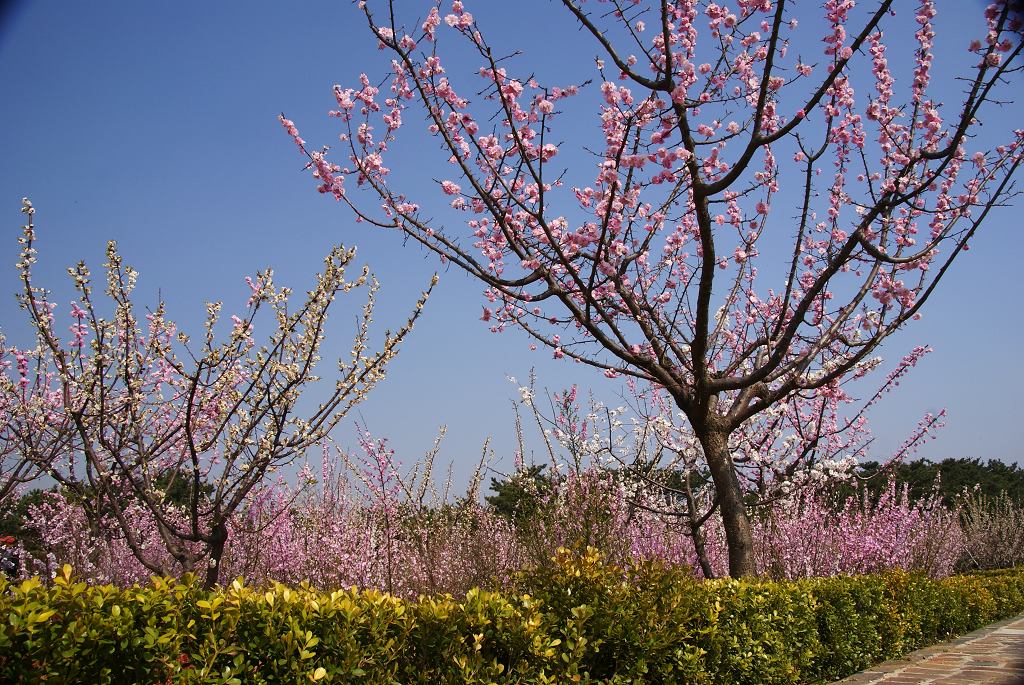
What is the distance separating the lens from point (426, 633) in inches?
143

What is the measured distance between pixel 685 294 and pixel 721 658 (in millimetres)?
4848

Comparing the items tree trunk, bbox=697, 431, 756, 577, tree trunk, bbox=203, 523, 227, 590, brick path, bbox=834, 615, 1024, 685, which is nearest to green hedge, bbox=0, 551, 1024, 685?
brick path, bbox=834, 615, 1024, 685

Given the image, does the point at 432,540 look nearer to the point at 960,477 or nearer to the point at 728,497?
the point at 728,497

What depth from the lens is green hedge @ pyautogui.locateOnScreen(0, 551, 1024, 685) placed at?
270 centimetres

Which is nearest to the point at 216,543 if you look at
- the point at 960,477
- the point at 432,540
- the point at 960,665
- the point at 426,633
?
the point at 432,540

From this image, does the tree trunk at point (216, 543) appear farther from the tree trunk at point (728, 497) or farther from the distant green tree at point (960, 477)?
the distant green tree at point (960, 477)

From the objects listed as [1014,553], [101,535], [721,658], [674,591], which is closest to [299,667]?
[674,591]

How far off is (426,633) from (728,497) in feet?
17.3

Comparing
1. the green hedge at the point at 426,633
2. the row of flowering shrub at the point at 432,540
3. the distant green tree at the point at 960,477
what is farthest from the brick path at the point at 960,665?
the distant green tree at the point at 960,477

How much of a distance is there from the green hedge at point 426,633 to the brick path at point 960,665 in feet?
2.98

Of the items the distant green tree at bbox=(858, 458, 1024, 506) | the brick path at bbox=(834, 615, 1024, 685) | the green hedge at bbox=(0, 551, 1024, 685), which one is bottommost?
the brick path at bbox=(834, 615, 1024, 685)

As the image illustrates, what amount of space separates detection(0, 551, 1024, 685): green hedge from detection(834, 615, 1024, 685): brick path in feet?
2.98

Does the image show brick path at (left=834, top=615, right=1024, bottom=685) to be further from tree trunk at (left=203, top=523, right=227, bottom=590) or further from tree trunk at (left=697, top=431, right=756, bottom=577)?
tree trunk at (left=203, top=523, right=227, bottom=590)

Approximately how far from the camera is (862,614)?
7.52 metres
